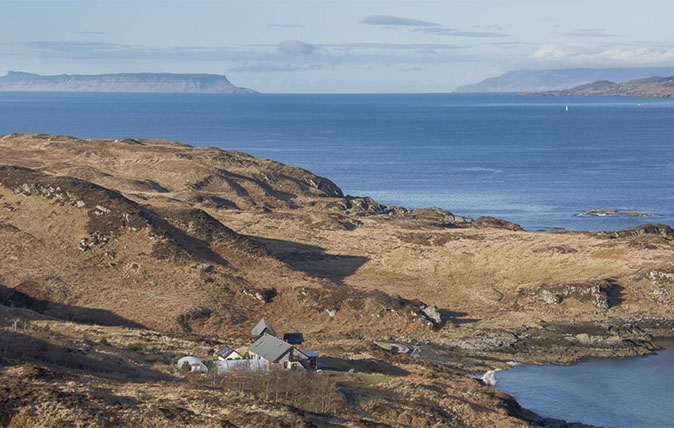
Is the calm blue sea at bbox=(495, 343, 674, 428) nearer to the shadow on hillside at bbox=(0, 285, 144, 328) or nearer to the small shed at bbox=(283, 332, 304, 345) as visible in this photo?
the small shed at bbox=(283, 332, 304, 345)

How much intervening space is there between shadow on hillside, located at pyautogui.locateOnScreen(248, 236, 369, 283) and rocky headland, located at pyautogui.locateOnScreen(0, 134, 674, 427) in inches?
11.0

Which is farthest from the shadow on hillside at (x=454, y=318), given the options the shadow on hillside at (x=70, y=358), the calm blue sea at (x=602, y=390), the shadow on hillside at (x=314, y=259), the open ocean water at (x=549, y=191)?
the shadow on hillside at (x=70, y=358)

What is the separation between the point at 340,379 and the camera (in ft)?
137

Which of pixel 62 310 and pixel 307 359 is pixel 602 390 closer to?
pixel 307 359

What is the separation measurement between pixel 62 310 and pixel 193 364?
19870 mm

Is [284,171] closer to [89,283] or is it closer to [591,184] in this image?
[591,184]

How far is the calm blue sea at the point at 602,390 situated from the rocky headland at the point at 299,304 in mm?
1799

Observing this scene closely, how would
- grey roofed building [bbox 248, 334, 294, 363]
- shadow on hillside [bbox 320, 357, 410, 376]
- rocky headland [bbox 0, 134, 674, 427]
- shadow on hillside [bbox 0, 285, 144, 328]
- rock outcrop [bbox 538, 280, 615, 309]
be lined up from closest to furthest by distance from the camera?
1. rocky headland [bbox 0, 134, 674, 427]
2. grey roofed building [bbox 248, 334, 294, 363]
3. shadow on hillside [bbox 320, 357, 410, 376]
4. shadow on hillside [bbox 0, 285, 144, 328]
5. rock outcrop [bbox 538, 280, 615, 309]

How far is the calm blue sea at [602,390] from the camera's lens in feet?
147

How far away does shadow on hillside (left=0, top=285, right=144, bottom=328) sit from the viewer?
178 feet

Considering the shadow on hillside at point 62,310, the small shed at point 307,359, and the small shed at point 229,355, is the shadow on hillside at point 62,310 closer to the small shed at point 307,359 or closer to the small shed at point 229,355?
the small shed at point 229,355

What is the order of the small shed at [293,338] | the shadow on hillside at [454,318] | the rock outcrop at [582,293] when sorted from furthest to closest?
1. the rock outcrop at [582,293]
2. the shadow on hillside at [454,318]
3. the small shed at [293,338]

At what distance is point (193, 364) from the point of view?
129 ft

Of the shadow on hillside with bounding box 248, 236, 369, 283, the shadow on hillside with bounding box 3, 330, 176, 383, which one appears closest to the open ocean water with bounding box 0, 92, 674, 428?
the shadow on hillside with bounding box 3, 330, 176, 383
